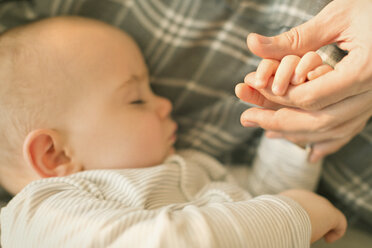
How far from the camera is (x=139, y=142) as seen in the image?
2.47 feet

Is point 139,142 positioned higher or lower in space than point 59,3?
lower

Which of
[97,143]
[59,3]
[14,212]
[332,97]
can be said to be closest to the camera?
[332,97]

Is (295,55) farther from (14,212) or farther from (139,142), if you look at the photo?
(14,212)

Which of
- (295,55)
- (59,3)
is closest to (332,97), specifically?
(295,55)

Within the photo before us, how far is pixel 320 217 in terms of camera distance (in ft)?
2.12

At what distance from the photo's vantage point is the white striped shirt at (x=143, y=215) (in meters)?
0.51

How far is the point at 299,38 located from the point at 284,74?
0.07 metres

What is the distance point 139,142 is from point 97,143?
97 millimetres

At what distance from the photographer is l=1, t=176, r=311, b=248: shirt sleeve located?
1.66 feet

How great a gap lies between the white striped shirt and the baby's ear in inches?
2.9

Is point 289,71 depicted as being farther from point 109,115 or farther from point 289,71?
point 109,115

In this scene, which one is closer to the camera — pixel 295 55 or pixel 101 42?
pixel 295 55

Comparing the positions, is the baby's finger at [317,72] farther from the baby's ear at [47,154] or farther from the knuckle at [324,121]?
the baby's ear at [47,154]

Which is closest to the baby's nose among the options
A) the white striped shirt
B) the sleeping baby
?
the sleeping baby
